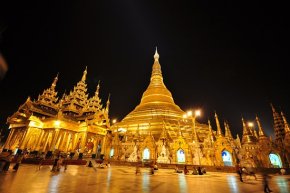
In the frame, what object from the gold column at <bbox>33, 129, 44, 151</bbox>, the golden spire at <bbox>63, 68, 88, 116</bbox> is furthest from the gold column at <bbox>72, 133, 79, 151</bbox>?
the golden spire at <bbox>63, 68, 88, 116</bbox>

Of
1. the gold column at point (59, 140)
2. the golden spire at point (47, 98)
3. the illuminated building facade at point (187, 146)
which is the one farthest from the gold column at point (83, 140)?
the golden spire at point (47, 98)

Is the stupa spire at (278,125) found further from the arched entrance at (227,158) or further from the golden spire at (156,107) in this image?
the golden spire at (156,107)

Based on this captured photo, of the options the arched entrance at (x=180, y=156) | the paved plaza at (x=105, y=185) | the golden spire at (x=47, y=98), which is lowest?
the paved plaza at (x=105, y=185)

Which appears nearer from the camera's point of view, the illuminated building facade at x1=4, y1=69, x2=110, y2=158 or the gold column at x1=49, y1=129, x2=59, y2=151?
the gold column at x1=49, y1=129, x2=59, y2=151

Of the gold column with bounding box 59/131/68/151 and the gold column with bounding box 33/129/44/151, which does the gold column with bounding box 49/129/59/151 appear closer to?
the gold column with bounding box 59/131/68/151

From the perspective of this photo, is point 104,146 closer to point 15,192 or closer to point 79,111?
point 79,111

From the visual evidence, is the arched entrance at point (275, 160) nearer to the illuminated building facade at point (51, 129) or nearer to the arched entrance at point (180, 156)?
the arched entrance at point (180, 156)

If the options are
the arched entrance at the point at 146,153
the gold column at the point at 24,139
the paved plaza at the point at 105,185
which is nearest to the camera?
the paved plaza at the point at 105,185

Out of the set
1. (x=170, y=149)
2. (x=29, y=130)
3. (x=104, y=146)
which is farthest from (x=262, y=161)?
(x=29, y=130)

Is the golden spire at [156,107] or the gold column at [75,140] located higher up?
the golden spire at [156,107]

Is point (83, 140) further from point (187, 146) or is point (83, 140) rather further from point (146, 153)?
point (187, 146)

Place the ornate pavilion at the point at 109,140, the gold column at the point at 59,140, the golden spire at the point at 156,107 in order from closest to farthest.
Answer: the gold column at the point at 59,140
the ornate pavilion at the point at 109,140
the golden spire at the point at 156,107

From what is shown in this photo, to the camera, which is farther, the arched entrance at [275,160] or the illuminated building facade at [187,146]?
the arched entrance at [275,160]

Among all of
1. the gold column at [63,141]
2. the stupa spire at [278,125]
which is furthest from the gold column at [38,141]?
the stupa spire at [278,125]
